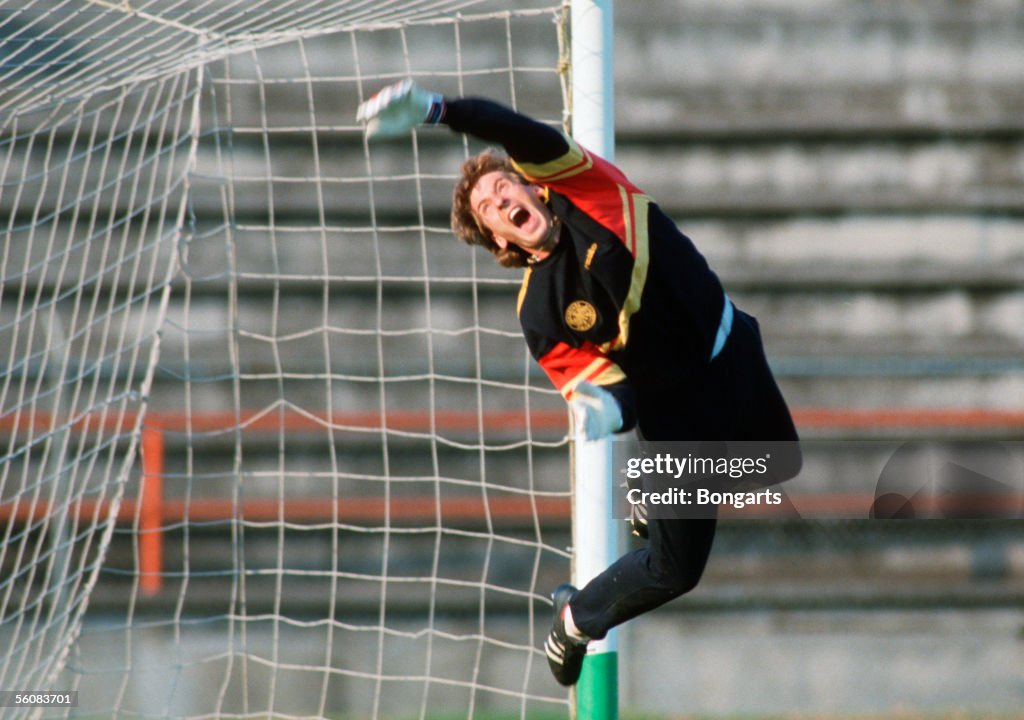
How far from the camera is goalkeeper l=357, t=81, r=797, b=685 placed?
261 cm

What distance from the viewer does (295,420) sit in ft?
16.8

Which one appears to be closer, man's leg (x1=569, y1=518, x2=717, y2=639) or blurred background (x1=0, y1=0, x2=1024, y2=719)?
man's leg (x1=569, y1=518, x2=717, y2=639)

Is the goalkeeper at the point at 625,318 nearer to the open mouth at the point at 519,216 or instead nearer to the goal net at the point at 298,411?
the open mouth at the point at 519,216

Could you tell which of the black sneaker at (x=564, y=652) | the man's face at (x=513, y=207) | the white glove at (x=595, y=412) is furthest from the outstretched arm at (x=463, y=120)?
the black sneaker at (x=564, y=652)

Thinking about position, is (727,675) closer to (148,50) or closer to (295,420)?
(295,420)

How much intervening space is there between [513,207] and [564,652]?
3.87ft

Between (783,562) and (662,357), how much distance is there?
8.86ft

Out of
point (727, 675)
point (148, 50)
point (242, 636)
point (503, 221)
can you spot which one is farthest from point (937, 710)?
Answer: point (148, 50)

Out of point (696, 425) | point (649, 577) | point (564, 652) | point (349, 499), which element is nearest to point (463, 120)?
point (696, 425)

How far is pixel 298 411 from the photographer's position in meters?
5.01

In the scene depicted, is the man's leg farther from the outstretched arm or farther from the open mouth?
the outstretched arm

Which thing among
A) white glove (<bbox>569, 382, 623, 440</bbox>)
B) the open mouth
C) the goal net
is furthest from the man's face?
the goal net

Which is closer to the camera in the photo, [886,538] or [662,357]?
[662,357]

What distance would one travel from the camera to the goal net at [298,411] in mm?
5008
